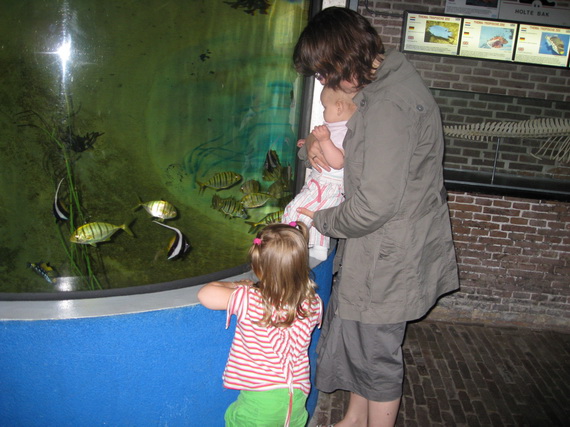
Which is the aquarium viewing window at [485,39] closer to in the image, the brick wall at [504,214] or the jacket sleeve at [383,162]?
the brick wall at [504,214]

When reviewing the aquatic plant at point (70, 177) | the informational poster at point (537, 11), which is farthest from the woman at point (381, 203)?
the aquatic plant at point (70, 177)

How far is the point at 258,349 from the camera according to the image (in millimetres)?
1914

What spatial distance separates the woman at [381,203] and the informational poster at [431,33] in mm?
2694

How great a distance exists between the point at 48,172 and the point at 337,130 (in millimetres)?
4503

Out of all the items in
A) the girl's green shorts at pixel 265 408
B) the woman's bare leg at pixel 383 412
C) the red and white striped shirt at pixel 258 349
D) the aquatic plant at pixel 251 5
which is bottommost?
the woman's bare leg at pixel 383 412

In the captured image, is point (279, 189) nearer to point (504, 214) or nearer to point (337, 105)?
point (337, 105)

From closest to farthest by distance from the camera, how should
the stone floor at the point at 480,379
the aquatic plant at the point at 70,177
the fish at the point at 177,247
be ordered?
the fish at the point at 177,247 → the stone floor at the point at 480,379 → the aquatic plant at the point at 70,177

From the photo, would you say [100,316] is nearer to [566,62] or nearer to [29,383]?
[29,383]

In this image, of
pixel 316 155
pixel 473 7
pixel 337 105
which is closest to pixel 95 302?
pixel 316 155

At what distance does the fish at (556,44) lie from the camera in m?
4.29

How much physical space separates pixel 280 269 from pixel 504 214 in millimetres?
3705

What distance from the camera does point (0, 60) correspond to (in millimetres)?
4219

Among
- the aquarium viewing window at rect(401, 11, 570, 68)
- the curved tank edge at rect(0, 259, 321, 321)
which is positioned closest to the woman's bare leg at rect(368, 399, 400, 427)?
the curved tank edge at rect(0, 259, 321, 321)

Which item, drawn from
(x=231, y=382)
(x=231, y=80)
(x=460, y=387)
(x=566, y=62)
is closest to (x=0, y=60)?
(x=231, y=80)
